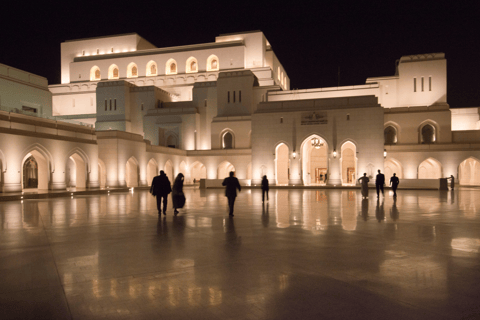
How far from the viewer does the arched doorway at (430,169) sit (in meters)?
34.7

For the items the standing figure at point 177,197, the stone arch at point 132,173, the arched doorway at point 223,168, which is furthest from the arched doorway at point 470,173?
the standing figure at point 177,197

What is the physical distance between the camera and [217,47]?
49531 millimetres

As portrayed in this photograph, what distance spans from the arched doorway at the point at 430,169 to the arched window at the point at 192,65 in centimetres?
3025

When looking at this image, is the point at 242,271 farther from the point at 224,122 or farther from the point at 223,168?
the point at 224,122

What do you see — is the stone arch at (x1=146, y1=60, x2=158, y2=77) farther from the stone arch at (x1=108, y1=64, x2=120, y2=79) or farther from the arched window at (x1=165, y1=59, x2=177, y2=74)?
the stone arch at (x1=108, y1=64, x2=120, y2=79)

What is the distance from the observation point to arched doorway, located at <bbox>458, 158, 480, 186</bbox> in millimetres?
34719

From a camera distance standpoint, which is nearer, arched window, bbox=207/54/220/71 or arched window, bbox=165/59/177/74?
arched window, bbox=207/54/220/71

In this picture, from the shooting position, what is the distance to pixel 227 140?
41031 millimetres

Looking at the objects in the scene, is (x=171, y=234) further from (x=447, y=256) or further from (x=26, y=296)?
(x=447, y=256)

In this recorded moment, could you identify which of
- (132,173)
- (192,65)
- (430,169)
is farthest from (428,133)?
(192,65)

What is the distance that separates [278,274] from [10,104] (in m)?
40.4

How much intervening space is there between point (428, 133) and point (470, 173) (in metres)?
5.93

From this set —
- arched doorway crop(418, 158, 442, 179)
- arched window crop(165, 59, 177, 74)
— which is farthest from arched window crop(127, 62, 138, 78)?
arched doorway crop(418, 158, 442, 179)

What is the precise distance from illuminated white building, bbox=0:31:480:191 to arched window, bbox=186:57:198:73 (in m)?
0.15
